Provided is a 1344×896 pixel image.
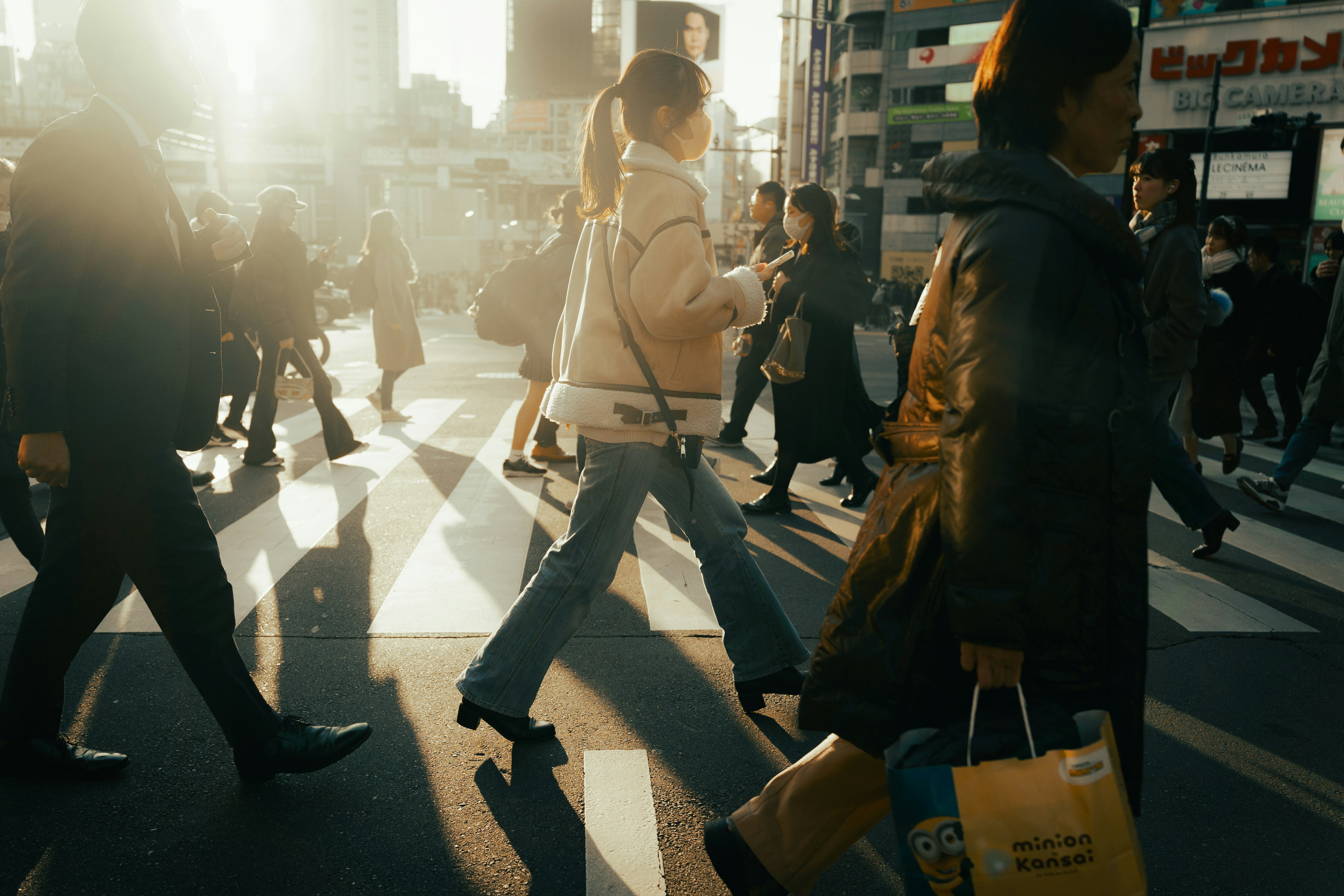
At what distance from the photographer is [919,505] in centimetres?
172

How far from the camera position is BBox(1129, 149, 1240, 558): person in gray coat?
4.67 metres

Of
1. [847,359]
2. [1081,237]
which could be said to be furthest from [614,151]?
[847,359]

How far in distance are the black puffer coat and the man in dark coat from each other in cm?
364

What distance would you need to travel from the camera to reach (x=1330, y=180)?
27141mm

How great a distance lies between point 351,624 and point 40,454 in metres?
1.71

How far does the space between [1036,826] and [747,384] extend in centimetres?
597

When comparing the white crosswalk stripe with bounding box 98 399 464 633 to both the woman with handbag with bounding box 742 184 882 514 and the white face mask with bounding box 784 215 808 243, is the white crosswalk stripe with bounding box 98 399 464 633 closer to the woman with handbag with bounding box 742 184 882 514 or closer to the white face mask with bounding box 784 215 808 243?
the woman with handbag with bounding box 742 184 882 514

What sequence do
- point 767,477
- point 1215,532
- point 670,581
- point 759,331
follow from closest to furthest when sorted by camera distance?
1. point 670,581
2. point 1215,532
3. point 767,477
4. point 759,331

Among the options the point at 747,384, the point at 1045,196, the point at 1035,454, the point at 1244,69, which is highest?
the point at 1244,69

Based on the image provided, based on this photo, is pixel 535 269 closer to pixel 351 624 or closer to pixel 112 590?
pixel 351 624

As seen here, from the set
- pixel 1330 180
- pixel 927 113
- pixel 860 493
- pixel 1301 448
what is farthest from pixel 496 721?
pixel 927 113

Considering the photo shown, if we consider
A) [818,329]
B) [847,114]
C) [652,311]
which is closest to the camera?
[652,311]

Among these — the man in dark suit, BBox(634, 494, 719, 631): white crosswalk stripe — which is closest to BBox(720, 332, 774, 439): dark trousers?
BBox(634, 494, 719, 631): white crosswalk stripe

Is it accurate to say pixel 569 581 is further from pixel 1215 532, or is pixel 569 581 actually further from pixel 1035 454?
pixel 1215 532
